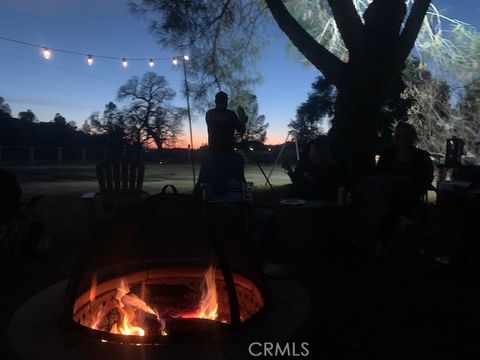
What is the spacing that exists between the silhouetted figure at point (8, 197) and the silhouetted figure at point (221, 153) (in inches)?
73.9

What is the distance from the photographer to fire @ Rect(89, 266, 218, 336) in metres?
2.07

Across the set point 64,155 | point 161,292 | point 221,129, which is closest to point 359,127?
Result: point 221,129

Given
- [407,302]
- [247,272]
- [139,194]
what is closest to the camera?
[247,272]

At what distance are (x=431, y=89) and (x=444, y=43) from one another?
15.3 feet

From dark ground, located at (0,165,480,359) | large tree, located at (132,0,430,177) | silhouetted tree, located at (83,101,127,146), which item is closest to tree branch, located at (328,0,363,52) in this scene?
large tree, located at (132,0,430,177)

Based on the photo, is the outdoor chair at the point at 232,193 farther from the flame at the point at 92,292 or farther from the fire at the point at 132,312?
the flame at the point at 92,292

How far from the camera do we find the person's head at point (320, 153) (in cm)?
478

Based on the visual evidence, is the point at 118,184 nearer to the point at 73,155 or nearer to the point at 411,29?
the point at 411,29

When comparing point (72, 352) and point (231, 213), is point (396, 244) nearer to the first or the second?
point (231, 213)

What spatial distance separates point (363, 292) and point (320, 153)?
6.04 feet

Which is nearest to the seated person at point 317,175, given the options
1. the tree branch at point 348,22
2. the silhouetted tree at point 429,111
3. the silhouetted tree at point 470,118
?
the tree branch at point 348,22

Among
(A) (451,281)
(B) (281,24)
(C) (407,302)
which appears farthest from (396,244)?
(B) (281,24)

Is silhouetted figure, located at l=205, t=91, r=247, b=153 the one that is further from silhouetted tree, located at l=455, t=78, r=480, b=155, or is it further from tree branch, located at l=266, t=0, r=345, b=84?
silhouetted tree, located at l=455, t=78, r=480, b=155

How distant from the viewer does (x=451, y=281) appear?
374cm
